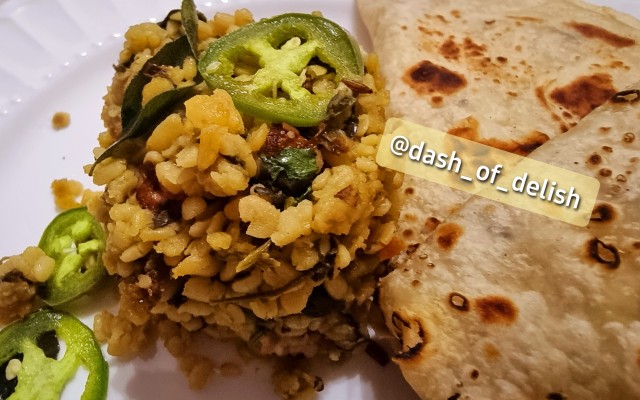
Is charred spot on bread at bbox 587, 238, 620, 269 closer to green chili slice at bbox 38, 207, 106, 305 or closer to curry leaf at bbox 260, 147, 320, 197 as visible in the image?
curry leaf at bbox 260, 147, 320, 197

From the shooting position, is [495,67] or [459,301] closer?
[459,301]

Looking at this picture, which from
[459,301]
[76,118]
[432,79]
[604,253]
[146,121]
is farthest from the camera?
[76,118]

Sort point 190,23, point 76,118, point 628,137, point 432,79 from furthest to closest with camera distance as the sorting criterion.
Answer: point 76,118
point 432,79
point 190,23
point 628,137

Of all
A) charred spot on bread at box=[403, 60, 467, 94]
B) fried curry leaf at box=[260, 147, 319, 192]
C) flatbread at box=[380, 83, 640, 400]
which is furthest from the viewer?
charred spot on bread at box=[403, 60, 467, 94]

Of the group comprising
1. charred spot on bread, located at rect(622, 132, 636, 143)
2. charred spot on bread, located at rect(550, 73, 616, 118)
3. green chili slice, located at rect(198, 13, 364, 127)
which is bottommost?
charred spot on bread, located at rect(622, 132, 636, 143)

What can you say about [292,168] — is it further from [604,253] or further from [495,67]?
[495,67]

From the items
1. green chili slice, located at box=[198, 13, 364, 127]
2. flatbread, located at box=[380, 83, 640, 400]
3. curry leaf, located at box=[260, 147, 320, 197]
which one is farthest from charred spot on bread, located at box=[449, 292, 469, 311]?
green chili slice, located at box=[198, 13, 364, 127]

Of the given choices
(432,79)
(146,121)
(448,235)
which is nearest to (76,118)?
(146,121)
